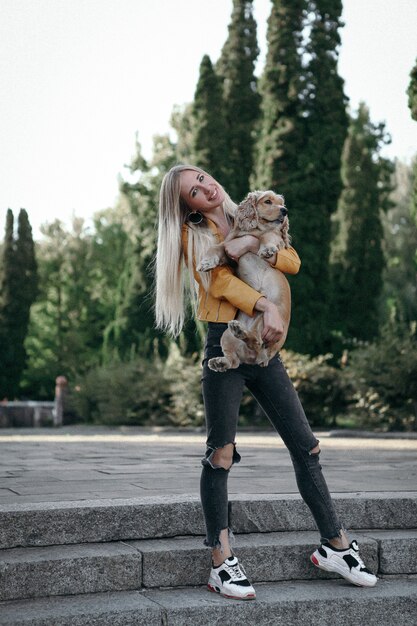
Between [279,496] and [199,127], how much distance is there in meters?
18.4

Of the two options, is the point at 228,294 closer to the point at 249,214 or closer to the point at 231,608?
the point at 249,214

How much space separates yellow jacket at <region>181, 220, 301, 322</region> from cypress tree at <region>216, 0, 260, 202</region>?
19.5 m

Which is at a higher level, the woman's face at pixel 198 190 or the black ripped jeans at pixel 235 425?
the woman's face at pixel 198 190

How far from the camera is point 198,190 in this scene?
146 inches

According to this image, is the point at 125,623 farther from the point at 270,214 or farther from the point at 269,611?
the point at 270,214

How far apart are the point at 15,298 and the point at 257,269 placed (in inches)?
1171

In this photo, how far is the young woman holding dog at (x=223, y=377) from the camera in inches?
139

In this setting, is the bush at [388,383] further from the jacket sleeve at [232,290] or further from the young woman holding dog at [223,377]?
the jacket sleeve at [232,290]

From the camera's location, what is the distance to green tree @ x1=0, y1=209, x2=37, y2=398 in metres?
31.7

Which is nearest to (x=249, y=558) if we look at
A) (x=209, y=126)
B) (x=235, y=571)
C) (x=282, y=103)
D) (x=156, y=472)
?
(x=235, y=571)

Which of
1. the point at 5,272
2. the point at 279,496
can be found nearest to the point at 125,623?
the point at 279,496

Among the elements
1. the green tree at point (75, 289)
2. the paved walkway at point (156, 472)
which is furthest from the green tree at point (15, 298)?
the paved walkway at point (156, 472)

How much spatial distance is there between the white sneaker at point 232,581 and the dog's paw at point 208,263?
1.20m

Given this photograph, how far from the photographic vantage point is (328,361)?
74.1 feet
